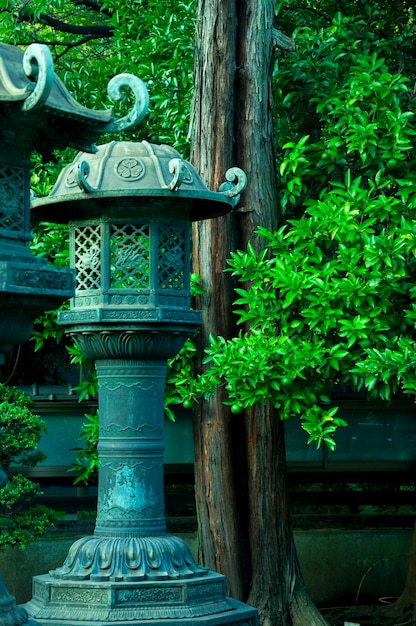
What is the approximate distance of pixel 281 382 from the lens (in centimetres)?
804

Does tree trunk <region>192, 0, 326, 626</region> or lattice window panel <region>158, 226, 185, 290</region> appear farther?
tree trunk <region>192, 0, 326, 626</region>

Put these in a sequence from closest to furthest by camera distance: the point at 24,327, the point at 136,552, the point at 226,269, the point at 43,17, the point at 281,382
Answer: the point at 24,327 → the point at 136,552 → the point at 281,382 → the point at 226,269 → the point at 43,17

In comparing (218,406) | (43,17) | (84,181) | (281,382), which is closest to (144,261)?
(84,181)

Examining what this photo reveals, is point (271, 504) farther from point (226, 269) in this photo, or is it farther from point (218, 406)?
point (226, 269)

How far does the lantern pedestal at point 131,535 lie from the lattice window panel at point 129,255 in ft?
1.04

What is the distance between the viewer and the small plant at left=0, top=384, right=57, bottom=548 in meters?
8.84

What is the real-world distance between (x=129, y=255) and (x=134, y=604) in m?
2.11

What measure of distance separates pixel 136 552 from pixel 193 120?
3849 mm

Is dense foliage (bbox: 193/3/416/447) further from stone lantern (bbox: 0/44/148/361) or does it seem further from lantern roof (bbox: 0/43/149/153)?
stone lantern (bbox: 0/44/148/361)

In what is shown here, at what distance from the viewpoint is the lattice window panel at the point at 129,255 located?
6.91 meters

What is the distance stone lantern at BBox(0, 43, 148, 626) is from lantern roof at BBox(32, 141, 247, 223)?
62.8 inches

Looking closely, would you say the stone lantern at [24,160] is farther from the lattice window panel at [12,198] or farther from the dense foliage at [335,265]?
the dense foliage at [335,265]

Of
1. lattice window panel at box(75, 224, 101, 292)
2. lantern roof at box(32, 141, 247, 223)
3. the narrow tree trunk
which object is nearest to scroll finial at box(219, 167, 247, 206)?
lantern roof at box(32, 141, 247, 223)

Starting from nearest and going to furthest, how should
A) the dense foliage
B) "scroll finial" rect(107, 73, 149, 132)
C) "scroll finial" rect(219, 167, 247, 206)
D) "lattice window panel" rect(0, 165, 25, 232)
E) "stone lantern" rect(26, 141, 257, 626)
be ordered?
"lattice window panel" rect(0, 165, 25, 232), "scroll finial" rect(107, 73, 149, 132), "stone lantern" rect(26, 141, 257, 626), "scroll finial" rect(219, 167, 247, 206), the dense foliage
